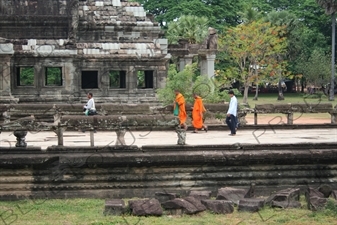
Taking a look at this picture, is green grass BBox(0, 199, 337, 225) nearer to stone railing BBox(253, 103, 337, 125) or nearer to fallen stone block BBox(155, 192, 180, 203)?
fallen stone block BBox(155, 192, 180, 203)

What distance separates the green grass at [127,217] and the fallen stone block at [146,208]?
97mm

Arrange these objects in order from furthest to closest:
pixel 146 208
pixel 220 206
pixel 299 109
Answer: pixel 299 109 → pixel 220 206 → pixel 146 208

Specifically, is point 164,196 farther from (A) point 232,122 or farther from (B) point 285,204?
(A) point 232,122

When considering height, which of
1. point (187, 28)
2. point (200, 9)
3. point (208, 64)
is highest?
point (200, 9)

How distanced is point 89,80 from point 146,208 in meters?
19.2

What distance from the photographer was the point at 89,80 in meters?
28.2

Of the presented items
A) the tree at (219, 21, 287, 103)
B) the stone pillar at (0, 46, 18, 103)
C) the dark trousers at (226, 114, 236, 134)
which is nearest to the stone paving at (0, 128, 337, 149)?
the dark trousers at (226, 114, 236, 134)

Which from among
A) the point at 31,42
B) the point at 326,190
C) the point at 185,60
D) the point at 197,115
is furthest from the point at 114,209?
the point at 185,60

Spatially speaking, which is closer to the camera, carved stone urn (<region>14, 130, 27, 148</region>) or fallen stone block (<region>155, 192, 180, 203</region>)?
fallen stone block (<region>155, 192, 180, 203</region>)

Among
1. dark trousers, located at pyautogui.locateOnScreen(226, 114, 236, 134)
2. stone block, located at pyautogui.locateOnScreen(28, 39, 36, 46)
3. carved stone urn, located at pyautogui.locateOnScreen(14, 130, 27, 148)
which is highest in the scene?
stone block, located at pyautogui.locateOnScreen(28, 39, 36, 46)

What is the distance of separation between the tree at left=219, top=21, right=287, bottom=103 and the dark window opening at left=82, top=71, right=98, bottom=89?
18.8 m

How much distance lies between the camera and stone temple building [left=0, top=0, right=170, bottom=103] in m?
26.4

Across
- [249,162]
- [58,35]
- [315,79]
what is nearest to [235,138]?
[249,162]

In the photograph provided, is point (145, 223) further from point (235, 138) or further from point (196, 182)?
point (235, 138)
